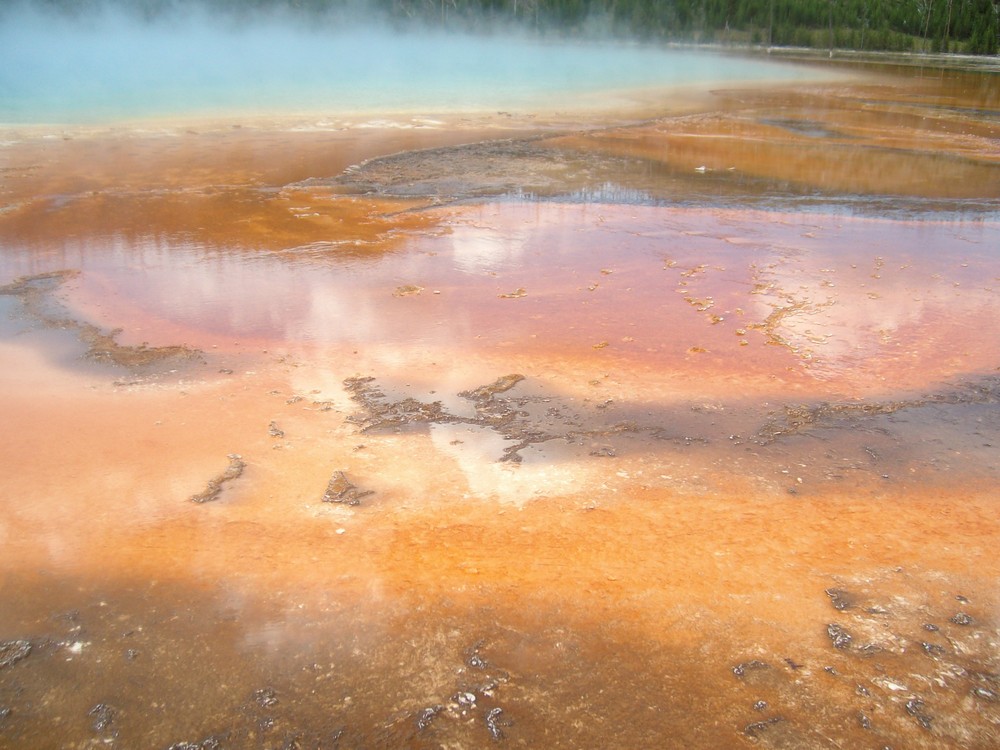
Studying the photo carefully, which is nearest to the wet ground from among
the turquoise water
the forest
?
the turquoise water

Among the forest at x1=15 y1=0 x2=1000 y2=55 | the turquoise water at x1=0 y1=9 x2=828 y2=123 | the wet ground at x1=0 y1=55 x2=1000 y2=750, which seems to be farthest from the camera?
the forest at x1=15 y1=0 x2=1000 y2=55

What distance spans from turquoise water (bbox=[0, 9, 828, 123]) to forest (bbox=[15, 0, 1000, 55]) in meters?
2.19

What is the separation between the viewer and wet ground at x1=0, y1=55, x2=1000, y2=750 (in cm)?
208

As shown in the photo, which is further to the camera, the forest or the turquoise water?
the forest

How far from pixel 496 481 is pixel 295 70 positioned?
2022 centimetres

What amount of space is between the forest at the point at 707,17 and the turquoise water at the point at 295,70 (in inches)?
86.2

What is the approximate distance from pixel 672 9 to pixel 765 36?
5929 mm

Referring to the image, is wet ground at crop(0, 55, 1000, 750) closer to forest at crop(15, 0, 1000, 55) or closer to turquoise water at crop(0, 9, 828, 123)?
turquoise water at crop(0, 9, 828, 123)

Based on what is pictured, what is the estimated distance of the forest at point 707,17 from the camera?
91.6 feet

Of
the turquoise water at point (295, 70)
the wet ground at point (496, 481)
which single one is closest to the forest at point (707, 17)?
the turquoise water at point (295, 70)

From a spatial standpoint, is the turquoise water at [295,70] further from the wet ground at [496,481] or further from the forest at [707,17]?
the wet ground at [496,481]

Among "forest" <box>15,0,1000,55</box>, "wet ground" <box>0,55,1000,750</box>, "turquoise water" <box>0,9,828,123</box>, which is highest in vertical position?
"forest" <box>15,0,1000,55</box>

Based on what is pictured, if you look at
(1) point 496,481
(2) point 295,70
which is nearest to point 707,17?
(2) point 295,70

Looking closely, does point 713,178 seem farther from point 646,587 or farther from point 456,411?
point 646,587
